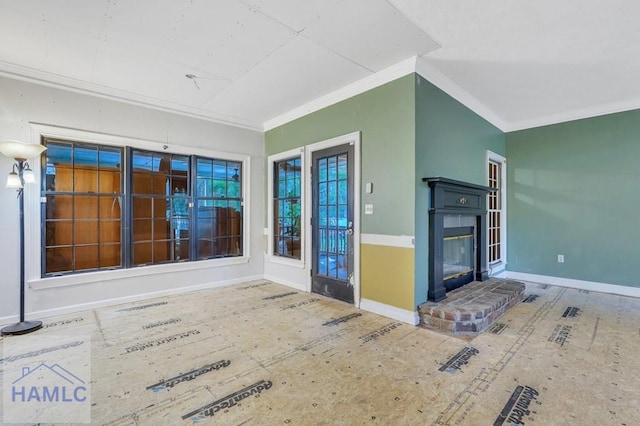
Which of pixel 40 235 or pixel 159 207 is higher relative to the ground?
pixel 159 207

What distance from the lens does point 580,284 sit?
4.77 metres

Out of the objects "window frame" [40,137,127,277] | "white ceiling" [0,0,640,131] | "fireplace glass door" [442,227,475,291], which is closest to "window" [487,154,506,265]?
"fireplace glass door" [442,227,475,291]

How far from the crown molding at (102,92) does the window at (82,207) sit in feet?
2.33

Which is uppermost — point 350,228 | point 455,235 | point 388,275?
point 350,228

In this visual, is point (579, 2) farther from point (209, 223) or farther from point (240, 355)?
point (209, 223)

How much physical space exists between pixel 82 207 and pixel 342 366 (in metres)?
3.94

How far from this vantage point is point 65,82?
3.65m

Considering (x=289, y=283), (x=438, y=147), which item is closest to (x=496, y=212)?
(x=438, y=147)

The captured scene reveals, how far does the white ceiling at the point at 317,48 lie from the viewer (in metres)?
2.44

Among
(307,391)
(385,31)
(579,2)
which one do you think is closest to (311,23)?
(385,31)

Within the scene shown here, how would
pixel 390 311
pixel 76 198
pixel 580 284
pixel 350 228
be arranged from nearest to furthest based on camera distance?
pixel 390 311 < pixel 76 198 < pixel 350 228 < pixel 580 284

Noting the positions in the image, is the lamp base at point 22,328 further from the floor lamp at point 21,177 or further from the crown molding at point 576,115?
the crown molding at point 576,115

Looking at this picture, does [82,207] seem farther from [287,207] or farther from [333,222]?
[333,222]

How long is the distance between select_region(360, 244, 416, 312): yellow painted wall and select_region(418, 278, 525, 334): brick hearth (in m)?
0.22
